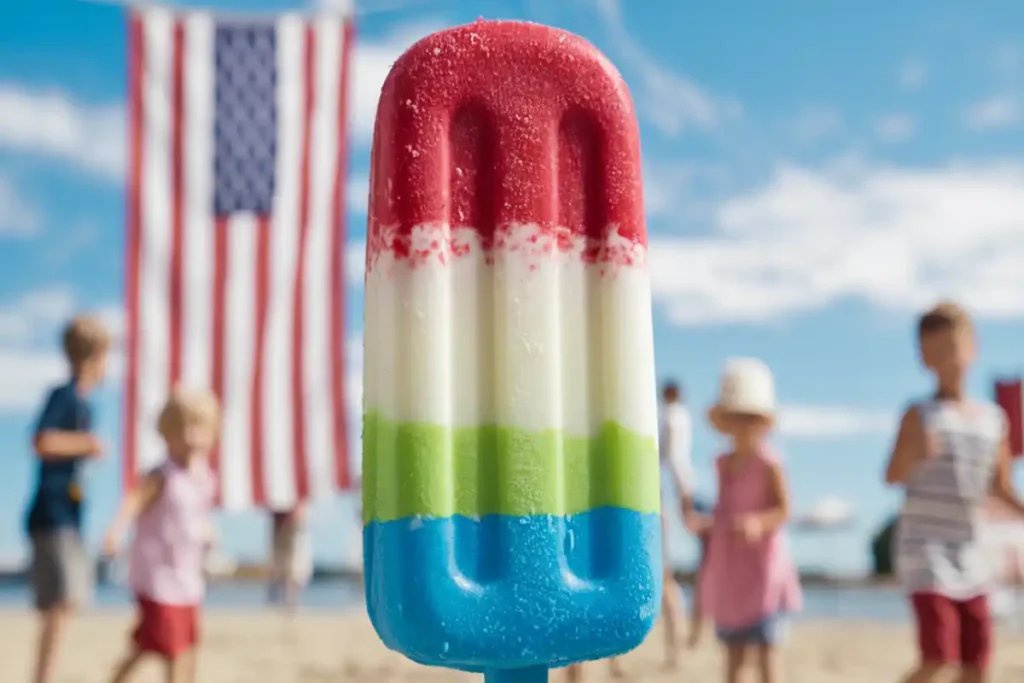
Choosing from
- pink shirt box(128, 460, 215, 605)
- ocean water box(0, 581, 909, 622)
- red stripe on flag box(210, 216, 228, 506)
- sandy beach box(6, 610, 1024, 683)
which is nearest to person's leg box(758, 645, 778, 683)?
sandy beach box(6, 610, 1024, 683)

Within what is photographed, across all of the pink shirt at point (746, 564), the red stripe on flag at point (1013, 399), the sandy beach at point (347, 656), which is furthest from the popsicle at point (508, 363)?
the red stripe on flag at point (1013, 399)

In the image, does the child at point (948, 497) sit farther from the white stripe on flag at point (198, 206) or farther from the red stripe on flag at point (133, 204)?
the red stripe on flag at point (133, 204)

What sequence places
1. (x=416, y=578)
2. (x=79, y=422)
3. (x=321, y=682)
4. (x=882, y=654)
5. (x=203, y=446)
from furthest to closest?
(x=882, y=654) → (x=321, y=682) → (x=79, y=422) → (x=203, y=446) → (x=416, y=578)

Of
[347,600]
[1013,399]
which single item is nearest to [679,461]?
[1013,399]

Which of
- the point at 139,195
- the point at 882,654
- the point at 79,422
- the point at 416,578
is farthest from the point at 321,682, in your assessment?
the point at 416,578

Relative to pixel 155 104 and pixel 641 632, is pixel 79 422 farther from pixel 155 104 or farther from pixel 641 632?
pixel 641 632

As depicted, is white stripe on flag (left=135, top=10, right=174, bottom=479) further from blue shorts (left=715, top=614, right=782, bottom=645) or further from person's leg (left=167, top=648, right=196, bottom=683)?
blue shorts (left=715, top=614, right=782, bottom=645)

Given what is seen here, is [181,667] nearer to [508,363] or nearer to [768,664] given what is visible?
[768,664]
